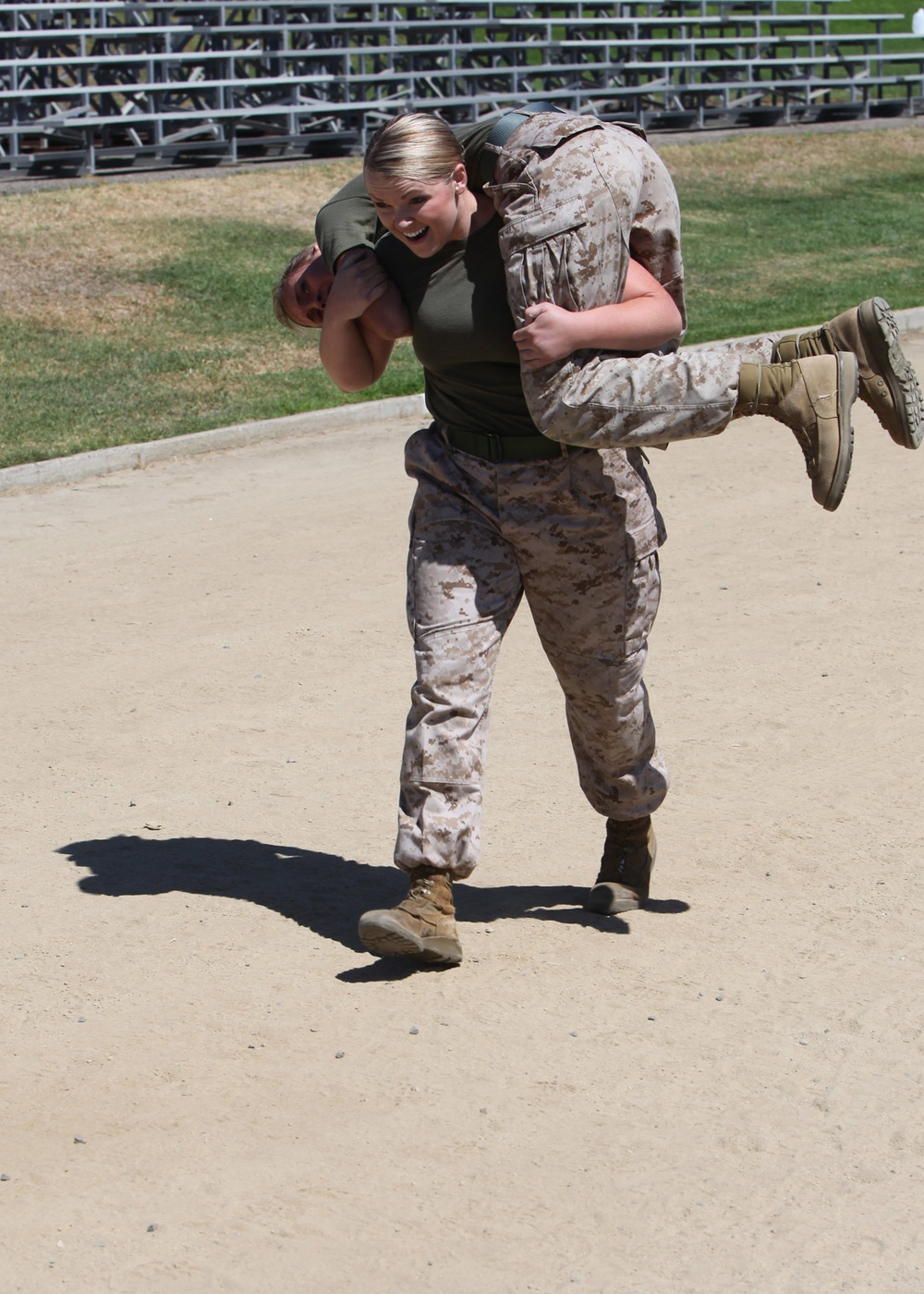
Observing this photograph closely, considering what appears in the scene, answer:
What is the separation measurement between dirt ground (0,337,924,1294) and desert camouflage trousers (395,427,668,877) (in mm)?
471

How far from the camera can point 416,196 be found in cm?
348

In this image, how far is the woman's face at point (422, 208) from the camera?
11.4ft

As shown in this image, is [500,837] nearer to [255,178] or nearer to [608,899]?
[608,899]

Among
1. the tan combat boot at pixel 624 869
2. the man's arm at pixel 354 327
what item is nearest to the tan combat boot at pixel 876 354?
the man's arm at pixel 354 327

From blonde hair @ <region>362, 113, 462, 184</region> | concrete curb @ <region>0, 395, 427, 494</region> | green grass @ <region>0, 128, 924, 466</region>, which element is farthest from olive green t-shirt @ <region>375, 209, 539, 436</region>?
green grass @ <region>0, 128, 924, 466</region>

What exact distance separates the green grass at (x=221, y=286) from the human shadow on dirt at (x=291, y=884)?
507cm

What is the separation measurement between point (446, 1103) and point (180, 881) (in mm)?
1401

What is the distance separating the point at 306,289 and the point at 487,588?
2.59 feet

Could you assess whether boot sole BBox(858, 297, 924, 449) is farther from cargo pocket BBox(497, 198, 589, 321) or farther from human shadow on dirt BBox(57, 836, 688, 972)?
human shadow on dirt BBox(57, 836, 688, 972)

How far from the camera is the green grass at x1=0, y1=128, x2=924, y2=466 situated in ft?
35.6

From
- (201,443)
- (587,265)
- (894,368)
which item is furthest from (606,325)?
(201,443)

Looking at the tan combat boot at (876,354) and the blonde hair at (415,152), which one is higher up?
the blonde hair at (415,152)

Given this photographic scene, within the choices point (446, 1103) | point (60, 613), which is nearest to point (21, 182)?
point (60, 613)

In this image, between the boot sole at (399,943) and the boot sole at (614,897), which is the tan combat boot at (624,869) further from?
the boot sole at (399,943)
